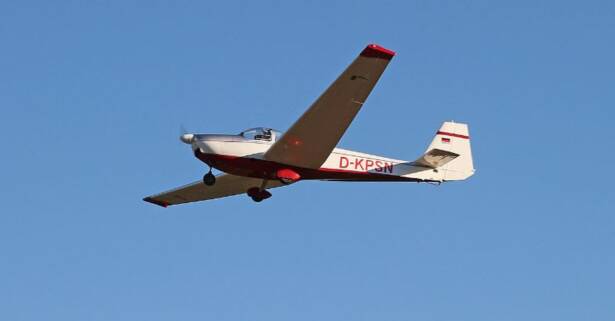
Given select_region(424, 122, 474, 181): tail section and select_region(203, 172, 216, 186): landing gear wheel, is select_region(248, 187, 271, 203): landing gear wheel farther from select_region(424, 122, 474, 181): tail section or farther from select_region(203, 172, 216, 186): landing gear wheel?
select_region(424, 122, 474, 181): tail section

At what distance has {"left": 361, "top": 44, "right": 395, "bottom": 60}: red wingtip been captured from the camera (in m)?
26.7

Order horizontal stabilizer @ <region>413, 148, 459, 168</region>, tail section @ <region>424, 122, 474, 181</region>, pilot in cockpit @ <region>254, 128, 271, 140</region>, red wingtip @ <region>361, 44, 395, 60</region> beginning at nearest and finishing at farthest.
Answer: red wingtip @ <region>361, 44, 395, 60</region>, pilot in cockpit @ <region>254, 128, 271, 140</region>, horizontal stabilizer @ <region>413, 148, 459, 168</region>, tail section @ <region>424, 122, 474, 181</region>

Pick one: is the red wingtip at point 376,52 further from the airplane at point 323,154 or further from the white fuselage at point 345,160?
the white fuselage at point 345,160

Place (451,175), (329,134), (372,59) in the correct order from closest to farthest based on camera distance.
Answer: (372,59) → (329,134) → (451,175)

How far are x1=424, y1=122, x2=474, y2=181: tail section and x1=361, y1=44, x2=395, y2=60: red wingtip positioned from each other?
17.2 feet

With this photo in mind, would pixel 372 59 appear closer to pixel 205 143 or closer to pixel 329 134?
pixel 329 134

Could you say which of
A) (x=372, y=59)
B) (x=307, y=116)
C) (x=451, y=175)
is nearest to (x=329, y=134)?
(x=307, y=116)

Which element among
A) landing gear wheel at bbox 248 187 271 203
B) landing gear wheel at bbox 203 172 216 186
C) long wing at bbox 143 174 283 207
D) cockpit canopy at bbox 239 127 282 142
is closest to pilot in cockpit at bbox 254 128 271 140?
cockpit canopy at bbox 239 127 282 142

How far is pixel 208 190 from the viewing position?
34188mm

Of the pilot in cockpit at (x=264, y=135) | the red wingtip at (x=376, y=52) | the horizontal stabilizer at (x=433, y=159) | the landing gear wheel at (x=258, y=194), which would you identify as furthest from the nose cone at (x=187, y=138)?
the horizontal stabilizer at (x=433, y=159)

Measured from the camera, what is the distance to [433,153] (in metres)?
31.9

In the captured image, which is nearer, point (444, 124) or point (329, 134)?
point (329, 134)

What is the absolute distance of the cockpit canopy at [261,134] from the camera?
30062mm

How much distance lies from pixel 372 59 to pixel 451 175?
7.21 metres
